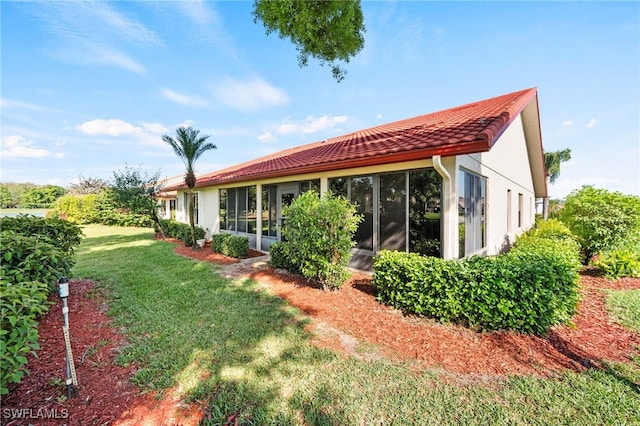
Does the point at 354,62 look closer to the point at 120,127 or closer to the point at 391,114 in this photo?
the point at 391,114

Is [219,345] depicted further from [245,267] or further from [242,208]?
[242,208]

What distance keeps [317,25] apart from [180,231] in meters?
11.9

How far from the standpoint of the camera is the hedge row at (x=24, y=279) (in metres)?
1.97

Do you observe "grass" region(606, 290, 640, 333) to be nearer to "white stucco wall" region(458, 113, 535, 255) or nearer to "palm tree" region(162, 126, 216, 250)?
"white stucco wall" region(458, 113, 535, 255)

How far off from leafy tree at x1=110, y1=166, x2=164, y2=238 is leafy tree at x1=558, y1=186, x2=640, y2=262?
1809 centimetres

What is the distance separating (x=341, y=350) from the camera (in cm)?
350

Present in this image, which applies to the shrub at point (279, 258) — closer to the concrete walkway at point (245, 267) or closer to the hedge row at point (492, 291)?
the concrete walkway at point (245, 267)

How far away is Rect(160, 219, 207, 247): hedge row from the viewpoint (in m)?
12.1

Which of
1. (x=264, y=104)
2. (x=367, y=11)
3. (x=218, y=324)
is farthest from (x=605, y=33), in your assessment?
(x=264, y=104)

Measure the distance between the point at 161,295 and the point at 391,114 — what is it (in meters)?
12.4

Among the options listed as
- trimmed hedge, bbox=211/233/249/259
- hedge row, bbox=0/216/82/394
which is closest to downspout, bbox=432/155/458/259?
hedge row, bbox=0/216/82/394

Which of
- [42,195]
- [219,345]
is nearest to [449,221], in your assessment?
[219,345]

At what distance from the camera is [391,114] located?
13180 millimetres

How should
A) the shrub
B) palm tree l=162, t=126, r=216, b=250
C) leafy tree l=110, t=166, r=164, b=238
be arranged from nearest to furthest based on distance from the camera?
1. the shrub
2. palm tree l=162, t=126, r=216, b=250
3. leafy tree l=110, t=166, r=164, b=238
